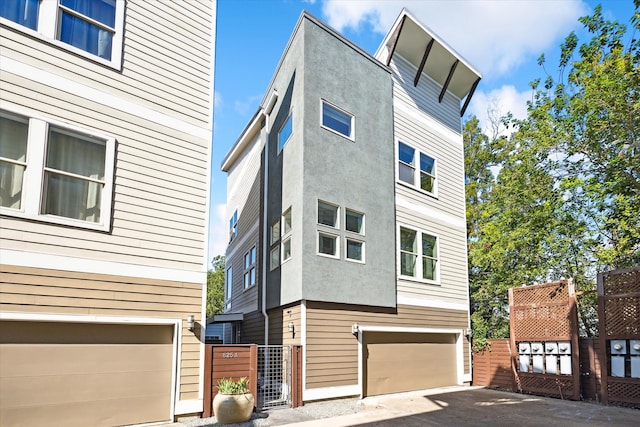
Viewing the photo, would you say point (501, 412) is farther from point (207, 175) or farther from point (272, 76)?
point (272, 76)

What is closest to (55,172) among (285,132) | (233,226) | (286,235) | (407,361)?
(286,235)

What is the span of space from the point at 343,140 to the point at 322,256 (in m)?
3.12

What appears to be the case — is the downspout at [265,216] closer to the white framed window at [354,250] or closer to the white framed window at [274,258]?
the white framed window at [274,258]

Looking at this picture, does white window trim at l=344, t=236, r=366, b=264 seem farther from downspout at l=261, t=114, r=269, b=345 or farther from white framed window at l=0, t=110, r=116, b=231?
white framed window at l=0, t=110, r=116, b=231

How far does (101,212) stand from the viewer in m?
7.09

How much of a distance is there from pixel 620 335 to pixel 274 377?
814cm

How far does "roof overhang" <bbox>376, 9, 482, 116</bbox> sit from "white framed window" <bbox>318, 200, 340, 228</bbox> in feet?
18.5

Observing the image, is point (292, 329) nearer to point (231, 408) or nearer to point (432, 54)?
point (231, 408)

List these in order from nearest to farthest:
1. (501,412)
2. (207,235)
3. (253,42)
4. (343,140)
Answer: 1. (207,235)
2. (501,412)
3. (343,140)
4. (253,42)

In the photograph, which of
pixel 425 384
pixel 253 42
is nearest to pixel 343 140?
pixel 253 42

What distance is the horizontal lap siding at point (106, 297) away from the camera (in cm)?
618

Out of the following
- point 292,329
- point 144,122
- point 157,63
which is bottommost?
point 292,329

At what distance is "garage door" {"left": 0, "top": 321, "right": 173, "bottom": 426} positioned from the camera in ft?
20.0

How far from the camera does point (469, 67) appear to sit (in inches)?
600
